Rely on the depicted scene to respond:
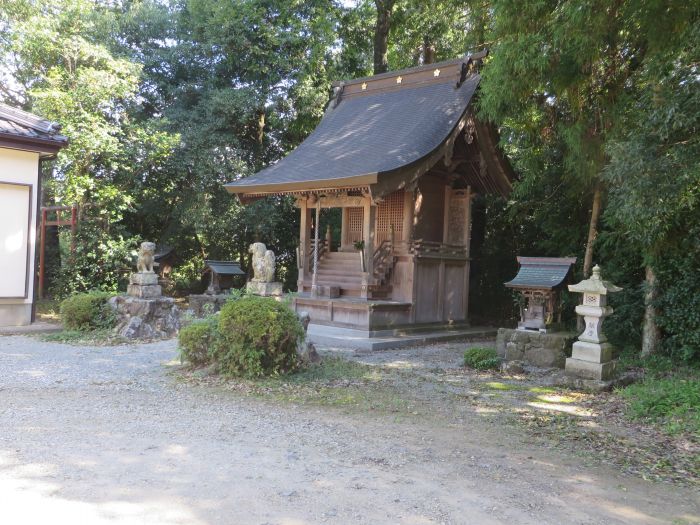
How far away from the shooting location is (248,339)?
6.59m

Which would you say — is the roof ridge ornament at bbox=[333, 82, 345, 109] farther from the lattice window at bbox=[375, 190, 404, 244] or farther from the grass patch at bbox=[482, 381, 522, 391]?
the grass patch at bbox=[482, 381, 522, 391]

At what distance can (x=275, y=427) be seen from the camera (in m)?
4.85

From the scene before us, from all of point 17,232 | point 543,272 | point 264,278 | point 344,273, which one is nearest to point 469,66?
point 344,273

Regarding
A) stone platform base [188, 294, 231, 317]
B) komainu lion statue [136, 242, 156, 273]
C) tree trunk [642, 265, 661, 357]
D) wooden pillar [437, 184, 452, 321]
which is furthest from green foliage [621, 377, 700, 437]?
stone platform base [188, 294, 231, 317]

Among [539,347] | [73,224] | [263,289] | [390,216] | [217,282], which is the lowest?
[539,347]

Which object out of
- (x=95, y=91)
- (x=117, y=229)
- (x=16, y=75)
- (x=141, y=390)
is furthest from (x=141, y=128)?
(x=141, y=390)

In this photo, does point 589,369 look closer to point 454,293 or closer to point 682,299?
point 682,299

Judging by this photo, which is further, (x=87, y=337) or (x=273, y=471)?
(x=87, y=337)

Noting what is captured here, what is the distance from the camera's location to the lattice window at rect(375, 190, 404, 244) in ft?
41.4

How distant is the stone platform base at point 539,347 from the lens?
8.38 meters

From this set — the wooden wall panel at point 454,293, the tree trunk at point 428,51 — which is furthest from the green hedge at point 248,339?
the tree trunk at point 428,51

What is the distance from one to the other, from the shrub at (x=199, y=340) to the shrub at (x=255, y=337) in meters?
0.19

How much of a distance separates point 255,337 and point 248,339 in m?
0.15

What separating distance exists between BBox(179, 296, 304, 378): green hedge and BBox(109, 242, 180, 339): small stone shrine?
3.20 metres
